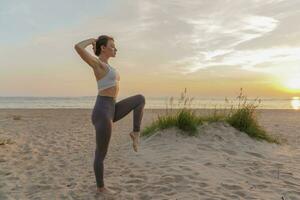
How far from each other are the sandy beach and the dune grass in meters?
0.26

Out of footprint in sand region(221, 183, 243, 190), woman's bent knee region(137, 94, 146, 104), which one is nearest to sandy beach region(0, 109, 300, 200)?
footprint in sand region(221, 183, 243, 190)

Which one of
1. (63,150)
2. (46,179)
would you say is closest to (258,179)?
(46,179)

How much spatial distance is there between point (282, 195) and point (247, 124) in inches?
197

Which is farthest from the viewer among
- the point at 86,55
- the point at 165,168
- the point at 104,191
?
the point at 165,168

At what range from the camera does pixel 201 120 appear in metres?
10.1

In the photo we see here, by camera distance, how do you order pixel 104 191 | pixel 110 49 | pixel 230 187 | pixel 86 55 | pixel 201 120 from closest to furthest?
pixel 86 55, pixel 110 49, pixel 104 191, pixel 230 187, pixel 201 120

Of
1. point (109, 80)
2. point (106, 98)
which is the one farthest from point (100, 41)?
point (106, 98)

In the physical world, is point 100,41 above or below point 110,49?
above

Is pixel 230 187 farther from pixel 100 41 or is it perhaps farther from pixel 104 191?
pixel 100 41

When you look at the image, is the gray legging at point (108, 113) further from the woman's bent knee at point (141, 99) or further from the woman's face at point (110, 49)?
the woman's face at point (110, 49)

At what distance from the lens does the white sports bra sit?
4.97m

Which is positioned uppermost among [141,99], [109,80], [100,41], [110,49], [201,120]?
[100,41]

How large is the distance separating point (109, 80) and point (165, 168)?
7.88ft

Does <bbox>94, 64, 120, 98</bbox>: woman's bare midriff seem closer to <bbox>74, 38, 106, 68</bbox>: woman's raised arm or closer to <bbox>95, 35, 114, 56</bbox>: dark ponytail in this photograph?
<bbox>74, 38, 106, 68</bbox>: woman's raised arm
